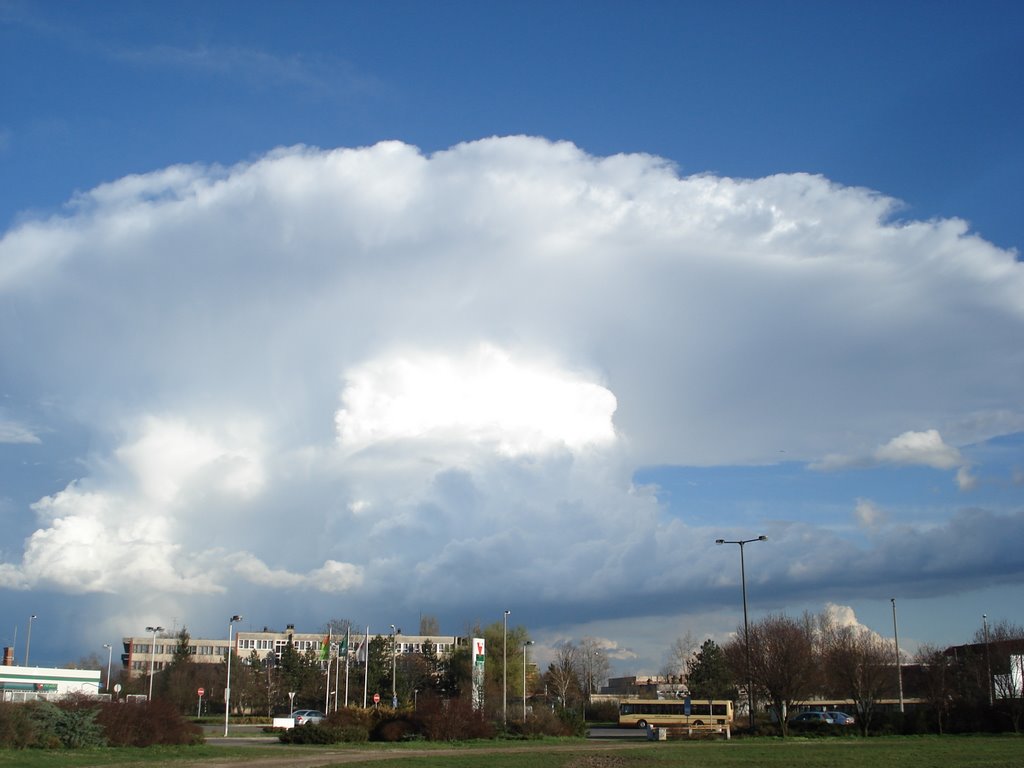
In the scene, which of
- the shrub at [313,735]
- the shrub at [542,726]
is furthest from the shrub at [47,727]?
the shrub at [542,726]

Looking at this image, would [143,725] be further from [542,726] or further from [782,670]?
[782,670]

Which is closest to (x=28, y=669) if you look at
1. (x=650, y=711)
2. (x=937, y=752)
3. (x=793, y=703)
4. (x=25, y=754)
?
(x=650, y=711)

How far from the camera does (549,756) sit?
1364 inches

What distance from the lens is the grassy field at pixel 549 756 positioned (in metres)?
30.9

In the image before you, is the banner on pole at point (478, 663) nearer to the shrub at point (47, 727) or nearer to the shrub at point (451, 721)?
the shrub at point (451, 721)

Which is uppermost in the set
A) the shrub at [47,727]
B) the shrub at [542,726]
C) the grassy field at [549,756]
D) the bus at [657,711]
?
the shrub at [47,727]

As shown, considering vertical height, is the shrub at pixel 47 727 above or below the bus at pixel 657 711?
above

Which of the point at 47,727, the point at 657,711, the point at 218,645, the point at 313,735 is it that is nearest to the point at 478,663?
the point at 657,711

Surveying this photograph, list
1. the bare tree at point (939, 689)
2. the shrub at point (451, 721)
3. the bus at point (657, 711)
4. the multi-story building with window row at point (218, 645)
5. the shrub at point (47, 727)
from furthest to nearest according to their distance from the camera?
1. the multi-story building with window row at point (218, 645)
2. the bus at point (657, 711)
3. the bare tree at point (939, 689)
4. the shrub at point (451, 721)
5. the shrub at point (47, 727)

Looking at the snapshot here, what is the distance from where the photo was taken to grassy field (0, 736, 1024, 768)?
1215 inches

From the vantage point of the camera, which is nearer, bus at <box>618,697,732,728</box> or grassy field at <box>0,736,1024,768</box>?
grassy field at <box>0,736,1024,768</box>

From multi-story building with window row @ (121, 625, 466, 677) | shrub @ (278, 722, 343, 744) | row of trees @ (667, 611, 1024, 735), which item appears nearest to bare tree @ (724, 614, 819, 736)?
row of trees @ (667, 611, 1024, 735)

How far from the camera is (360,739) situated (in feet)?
153

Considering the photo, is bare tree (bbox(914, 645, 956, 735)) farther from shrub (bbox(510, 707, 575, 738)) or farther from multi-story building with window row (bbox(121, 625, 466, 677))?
multi-story building with window row (bbox(121, 625, 466, 677))
